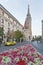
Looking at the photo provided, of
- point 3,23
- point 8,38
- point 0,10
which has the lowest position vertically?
point 8,38

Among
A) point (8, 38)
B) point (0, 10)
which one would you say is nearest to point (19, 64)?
point (0, 10)

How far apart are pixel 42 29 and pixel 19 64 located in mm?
118691

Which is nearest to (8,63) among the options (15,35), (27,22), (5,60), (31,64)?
(5,60)

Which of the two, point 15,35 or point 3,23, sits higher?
point 3,23

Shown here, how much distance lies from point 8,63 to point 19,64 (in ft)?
0.87

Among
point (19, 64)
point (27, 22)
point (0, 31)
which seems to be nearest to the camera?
point (19, 64)

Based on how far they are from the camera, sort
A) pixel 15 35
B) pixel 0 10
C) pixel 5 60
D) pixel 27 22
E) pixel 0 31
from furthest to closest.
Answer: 1. pixel 27 22
2. pixel 15 35
3. pixel 0 10
4. pixel 0 31
5. pixel 5 60

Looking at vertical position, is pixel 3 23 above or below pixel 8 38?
above

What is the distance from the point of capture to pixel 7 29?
66688mm

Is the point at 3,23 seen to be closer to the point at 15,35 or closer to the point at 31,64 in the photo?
the point at 15,35

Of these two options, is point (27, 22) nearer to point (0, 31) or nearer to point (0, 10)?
point (0, 10)

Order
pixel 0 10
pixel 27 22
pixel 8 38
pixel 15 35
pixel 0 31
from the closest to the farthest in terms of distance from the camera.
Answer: pixel 0 31 < pixel 0 10 < pixel 8 38 < pixel 15 35 < pixel 27 22

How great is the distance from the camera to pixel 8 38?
2591 inches

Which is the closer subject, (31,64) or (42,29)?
(31,64)
